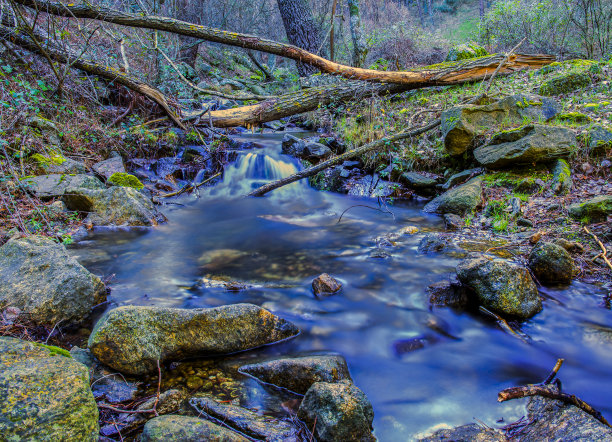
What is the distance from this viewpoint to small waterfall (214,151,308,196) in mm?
7873

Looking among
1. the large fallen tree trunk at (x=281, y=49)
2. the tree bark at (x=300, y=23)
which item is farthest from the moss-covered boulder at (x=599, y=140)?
the tree bark at (x=300, y=23)

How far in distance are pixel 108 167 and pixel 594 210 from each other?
7836mm

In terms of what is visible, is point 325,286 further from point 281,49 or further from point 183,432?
point 281,49

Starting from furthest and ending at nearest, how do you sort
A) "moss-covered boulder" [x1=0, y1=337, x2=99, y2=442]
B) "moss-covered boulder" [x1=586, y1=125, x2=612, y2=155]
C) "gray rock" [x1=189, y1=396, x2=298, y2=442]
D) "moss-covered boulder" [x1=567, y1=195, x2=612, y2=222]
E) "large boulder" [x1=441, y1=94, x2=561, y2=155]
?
"large boulder" [x1=441, y1=94, x2=561, y2=155], "moss-covered boulder" [x1=586, y1=125, x2=612, y2=155], "moss-covered boulder" [x1=567, y1=195, x2=612, y2=222], "gray rock" [x1=189, y1=396, x2=298, y2=442], "moss-covered boulder" [x1=0, y1=337, x2=99, y2=442]

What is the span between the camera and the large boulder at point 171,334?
2.32 metres

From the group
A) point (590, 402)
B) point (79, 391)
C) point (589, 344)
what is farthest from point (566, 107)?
point (79, 391)

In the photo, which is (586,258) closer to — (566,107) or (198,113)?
(566,107)

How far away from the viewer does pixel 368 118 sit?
A: 25.9 feet

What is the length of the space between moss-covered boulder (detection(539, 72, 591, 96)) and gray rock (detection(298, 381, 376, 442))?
8066 millimetres

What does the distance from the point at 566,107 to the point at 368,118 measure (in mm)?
3773

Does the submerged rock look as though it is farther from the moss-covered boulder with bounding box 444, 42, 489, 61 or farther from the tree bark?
the moss-covered boulder with bounding box 444, 42, 489, 61

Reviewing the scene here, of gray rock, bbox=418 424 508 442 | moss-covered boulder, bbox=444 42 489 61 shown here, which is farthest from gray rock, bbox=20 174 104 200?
moss-covered boulder, bbox=444 42 489 61

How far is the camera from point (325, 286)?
374 cm

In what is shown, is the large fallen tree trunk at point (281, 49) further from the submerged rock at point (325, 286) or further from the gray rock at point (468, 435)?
the gray rock at point (468, 435)
